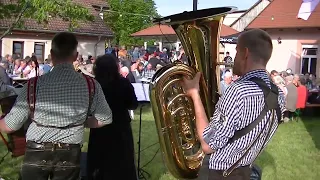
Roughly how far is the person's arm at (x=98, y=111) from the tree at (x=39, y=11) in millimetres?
2465

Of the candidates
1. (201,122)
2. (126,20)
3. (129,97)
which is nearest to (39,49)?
(129,97)

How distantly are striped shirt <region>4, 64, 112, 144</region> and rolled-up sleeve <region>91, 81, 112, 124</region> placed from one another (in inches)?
3.7

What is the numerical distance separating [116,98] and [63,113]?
4.04ft

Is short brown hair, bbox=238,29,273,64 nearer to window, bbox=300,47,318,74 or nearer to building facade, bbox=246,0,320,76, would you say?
building facade, bbox=246,0,320,76

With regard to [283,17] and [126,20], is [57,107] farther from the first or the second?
[126,20]

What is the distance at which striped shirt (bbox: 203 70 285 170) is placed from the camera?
261 cm

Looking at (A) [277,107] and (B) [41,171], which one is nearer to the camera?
(A) [277,107]

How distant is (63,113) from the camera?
3236mm

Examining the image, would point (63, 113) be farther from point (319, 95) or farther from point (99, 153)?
point (319, 95)

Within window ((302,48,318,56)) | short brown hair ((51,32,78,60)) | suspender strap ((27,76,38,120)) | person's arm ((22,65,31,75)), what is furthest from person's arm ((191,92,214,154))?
window ((302,48,318,56))

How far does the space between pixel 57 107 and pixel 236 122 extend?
1.35m

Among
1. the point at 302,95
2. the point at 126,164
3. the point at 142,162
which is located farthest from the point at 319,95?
the point at 126,164

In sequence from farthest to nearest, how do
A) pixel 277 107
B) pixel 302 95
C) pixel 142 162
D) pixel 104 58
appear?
pixel 302 95
pixel 142 162
pixel 104 58
pixel 277 107

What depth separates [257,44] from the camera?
273 centimetres
